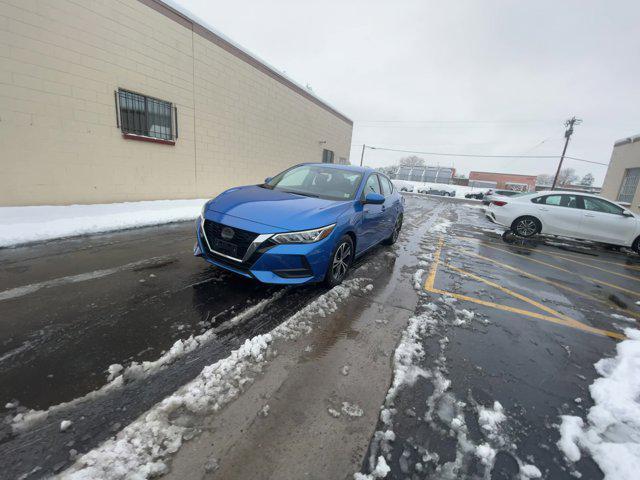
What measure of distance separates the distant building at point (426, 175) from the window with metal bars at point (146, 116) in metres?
71.6

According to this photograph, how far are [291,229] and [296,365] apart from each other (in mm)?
1421

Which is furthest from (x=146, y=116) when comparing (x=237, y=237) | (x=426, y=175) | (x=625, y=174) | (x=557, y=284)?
(x=426, y=175)

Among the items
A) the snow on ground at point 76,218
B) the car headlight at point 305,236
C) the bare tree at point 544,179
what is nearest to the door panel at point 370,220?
the car headlight at point 305,236

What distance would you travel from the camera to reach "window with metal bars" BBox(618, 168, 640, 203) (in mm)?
16359

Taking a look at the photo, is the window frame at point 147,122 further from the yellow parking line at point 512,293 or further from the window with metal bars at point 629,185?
the window with metal bars at point 629,185

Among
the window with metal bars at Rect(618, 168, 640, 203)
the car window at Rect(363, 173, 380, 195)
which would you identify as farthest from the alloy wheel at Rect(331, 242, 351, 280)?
the window with metal bars at Rect(618, 168, 640, 203)

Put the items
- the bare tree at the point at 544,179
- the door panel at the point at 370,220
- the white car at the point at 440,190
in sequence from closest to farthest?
the door panel at the point at 370,220 < the white car at the point at 440,190 < the bare tree at the point at 544,179

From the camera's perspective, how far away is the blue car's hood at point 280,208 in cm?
345

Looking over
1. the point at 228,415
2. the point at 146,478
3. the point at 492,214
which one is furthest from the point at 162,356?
the point at 492,214

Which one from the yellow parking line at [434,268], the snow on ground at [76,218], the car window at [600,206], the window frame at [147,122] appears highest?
the window frame at [147,122]

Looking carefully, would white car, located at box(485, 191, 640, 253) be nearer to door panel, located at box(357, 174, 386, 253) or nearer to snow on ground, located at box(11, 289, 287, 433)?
door panel, located at box(357, 174, 386, 253)

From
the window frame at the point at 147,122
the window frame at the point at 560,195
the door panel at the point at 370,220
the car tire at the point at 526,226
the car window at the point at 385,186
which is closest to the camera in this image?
the door panel at the point at 370,220

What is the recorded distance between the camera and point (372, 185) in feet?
17.0

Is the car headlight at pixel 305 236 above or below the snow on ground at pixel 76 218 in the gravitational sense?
above
